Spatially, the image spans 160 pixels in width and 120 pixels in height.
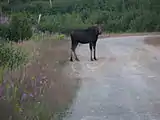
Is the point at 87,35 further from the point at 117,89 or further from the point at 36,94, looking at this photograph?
the point at 36,94

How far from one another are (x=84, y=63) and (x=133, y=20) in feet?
96.4

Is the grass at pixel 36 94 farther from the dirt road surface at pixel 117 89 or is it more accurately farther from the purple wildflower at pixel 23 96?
the dirt road surface at pixel 117 89

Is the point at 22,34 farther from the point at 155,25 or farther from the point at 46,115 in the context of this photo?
the point at 155,25

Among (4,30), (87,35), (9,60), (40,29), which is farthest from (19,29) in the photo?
(40,29)

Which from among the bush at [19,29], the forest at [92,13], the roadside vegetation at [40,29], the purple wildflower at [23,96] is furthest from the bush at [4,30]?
the forest at [92,13]

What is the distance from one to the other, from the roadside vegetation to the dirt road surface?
19.6 inches

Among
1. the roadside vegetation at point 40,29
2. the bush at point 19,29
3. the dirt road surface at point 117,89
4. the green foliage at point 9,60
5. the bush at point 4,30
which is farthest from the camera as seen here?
the bush at point 19,29

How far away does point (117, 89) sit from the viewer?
1127 centimetres

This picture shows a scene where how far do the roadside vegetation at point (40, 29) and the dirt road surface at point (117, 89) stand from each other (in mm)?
499

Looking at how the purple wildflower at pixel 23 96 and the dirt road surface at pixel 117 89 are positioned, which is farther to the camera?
the dirt road surface at pixel 117 89

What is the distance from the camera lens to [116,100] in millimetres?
9977

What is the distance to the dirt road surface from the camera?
28.8ft

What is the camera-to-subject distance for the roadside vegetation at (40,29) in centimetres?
748

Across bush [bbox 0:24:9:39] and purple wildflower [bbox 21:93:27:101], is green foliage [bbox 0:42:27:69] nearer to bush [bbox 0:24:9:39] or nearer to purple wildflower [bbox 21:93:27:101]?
purple wildflower [bbox 21:93:27:101]
